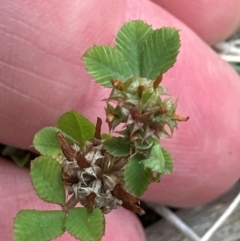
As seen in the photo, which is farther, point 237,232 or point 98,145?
point 237,232

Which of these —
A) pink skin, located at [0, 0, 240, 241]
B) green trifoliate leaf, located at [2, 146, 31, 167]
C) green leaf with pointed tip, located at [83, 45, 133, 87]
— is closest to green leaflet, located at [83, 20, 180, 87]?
green leaf with pointed tip, located at [83, 45, 133, 87]

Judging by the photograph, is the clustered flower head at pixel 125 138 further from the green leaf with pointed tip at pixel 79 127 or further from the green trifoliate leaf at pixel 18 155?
the green trifoliate leaf at pixel 18 155

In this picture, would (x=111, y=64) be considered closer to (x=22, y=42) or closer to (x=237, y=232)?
(x=22, y=42)

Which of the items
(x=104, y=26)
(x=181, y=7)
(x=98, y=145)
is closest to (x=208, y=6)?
(x=181, y=7)

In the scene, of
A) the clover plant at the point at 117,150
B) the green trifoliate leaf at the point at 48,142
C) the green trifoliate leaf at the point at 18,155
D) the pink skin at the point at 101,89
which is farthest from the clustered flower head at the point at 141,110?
the green trifoliate leaf at the point at 18,155

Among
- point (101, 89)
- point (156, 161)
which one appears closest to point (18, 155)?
point (101, 89)

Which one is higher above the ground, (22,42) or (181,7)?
(181,7)
